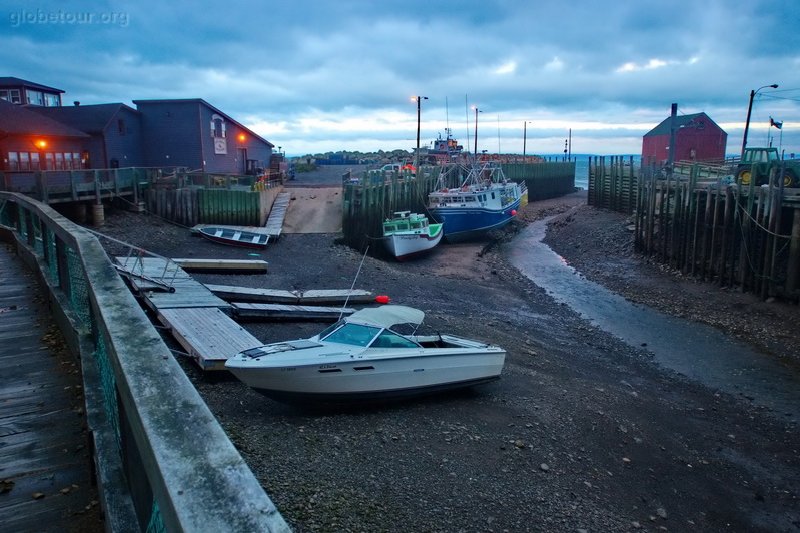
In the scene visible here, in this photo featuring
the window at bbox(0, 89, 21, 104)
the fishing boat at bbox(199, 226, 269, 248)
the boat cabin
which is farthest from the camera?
the window at bbox(0, 89, 21, 104)

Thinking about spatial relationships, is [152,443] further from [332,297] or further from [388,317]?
[332,297]

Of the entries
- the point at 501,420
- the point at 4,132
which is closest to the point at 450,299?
the point at 501,420

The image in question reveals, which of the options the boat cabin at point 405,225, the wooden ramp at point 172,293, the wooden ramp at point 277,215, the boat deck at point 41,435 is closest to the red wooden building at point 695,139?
the boat cabin at point 405,225

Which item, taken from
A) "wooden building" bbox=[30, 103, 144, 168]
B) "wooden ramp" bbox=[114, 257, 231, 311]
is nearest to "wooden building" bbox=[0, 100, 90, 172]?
"wooden building" bbox=[30, 103, 144, 168]

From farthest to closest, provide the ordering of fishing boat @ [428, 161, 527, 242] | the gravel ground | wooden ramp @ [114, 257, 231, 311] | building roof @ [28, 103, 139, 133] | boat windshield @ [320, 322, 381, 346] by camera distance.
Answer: fishing boat @ [428, 161, 527, 242], building roof @ [28, 103, 139, 133], wooden ramp @ [114, 257, 231, 311], boat windshield @ [320, 322, 381, 346], the gravel ground

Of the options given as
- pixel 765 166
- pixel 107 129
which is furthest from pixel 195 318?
pixel 107 129

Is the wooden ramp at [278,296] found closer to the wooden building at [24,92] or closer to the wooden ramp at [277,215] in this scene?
the wooden ramp at [277,215]

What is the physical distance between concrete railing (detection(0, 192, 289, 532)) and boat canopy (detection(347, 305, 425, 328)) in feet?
20.4

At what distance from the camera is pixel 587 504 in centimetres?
791

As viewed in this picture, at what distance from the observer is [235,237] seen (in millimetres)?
24828

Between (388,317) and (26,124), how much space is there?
25.9 meters

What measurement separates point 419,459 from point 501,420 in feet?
7.82

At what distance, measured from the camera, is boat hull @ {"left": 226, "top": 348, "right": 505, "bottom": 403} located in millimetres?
9133

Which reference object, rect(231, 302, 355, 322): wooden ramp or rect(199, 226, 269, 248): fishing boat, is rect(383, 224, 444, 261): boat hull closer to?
rect(199, 226, 269, 248): fishing boat
